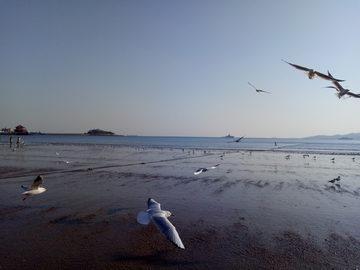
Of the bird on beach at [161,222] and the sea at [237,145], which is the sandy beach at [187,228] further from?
the sea at [237,145]

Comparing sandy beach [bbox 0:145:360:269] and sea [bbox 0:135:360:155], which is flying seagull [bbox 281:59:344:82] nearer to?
sandy beach [bbox 0:145:360:269]

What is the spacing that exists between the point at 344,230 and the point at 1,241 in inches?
308

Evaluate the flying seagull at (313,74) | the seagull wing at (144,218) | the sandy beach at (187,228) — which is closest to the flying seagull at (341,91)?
the flying seagull at (313,74)

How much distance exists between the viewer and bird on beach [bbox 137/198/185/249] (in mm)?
3975

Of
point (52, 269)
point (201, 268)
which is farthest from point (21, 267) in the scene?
point (201, 268)

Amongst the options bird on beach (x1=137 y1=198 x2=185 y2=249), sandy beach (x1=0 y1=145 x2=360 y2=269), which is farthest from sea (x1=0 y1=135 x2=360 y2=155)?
bird on beach (x1=137 y1=198 x2=185 y2=249)

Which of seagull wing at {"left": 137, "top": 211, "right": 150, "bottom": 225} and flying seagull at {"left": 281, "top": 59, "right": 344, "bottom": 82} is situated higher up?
flying seagull at {"left": 281, "top": 59, "right": 344, "bottom": 82}

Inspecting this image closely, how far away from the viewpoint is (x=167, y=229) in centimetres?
428

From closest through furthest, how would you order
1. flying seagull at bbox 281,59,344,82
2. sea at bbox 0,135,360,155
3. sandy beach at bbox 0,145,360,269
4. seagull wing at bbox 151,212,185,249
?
seagull wing at bbox 151,212,185,249
sandy beach at bbox 0,145,360,269
flying seagull at bbox 281,59,344,82
sea at bbox 0,135,360,155

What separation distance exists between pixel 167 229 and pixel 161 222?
0.34m

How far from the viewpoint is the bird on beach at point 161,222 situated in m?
3.97

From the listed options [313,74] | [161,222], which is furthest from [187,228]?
[313,74]

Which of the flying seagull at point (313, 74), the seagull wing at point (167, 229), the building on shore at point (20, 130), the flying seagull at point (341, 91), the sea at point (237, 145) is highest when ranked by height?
the building on shore at point (20, 130)

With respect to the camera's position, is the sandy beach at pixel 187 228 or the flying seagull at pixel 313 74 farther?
the flying seagull at pixel 313 74
